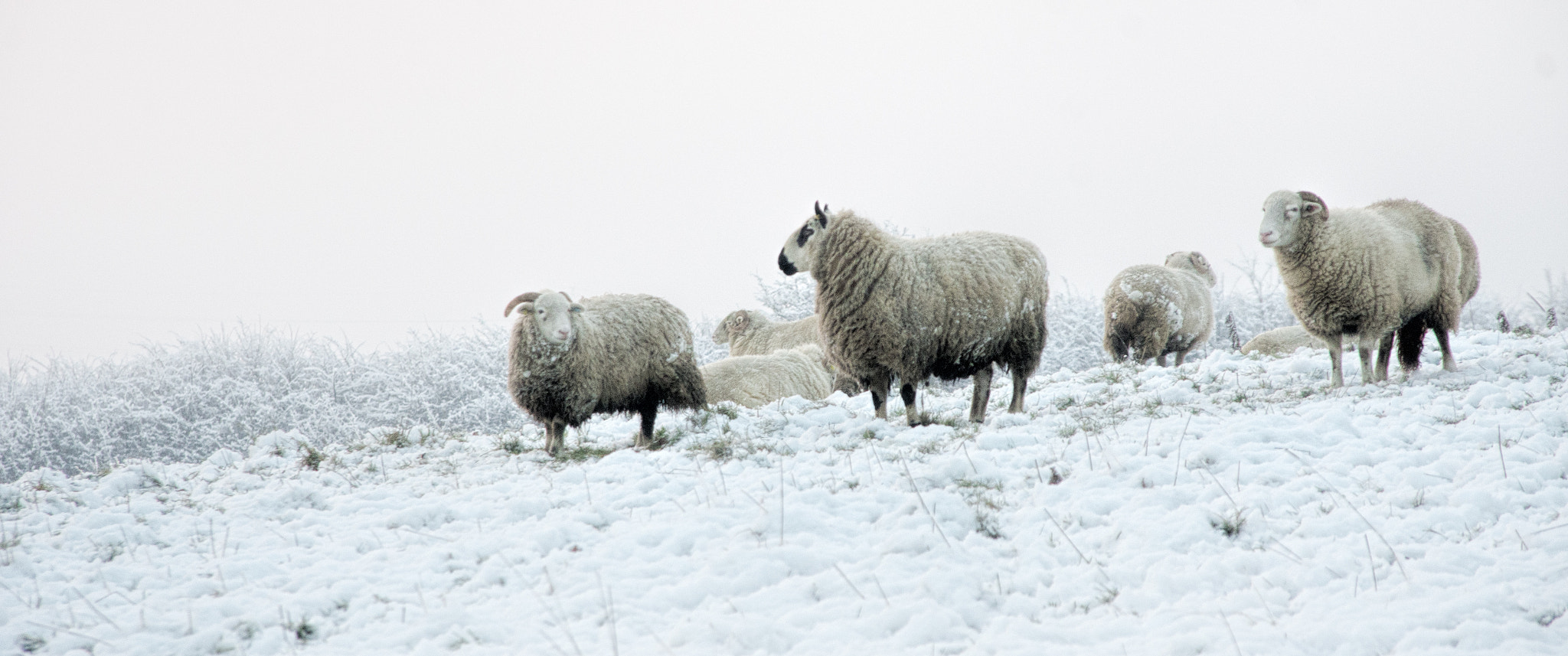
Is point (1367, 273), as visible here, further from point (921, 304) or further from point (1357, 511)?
point (1357, 511)

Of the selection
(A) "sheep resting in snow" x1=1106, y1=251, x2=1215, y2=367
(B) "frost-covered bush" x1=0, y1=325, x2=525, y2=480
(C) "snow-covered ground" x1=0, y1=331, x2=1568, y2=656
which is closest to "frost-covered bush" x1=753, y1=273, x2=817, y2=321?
(B) "frost-covered bush" x1=0, y1=325, x2=525, y2=480

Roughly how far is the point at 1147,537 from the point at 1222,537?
37cm

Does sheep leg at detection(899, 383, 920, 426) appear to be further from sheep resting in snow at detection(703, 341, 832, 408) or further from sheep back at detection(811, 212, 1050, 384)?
Answer: sheep resting in snow at detection(703, 341, 832, 408)

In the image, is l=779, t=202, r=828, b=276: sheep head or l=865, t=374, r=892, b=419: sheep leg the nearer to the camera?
l=865, t=374, r=892, b=419: sheep leg

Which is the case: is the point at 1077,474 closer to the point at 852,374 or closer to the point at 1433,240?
the point at 852,374

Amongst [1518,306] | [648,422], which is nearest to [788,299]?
[648,422]

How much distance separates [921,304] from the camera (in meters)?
7.84

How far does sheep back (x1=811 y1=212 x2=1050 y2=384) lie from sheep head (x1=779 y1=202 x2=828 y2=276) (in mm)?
128

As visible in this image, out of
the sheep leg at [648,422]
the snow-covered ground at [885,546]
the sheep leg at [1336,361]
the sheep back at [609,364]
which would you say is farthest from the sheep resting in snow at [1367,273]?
the sheep leg at [648,422]

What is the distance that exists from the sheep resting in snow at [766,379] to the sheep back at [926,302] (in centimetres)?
361

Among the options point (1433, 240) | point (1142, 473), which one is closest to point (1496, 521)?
point (1142, 473)

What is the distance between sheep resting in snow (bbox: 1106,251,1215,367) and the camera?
14.1 m

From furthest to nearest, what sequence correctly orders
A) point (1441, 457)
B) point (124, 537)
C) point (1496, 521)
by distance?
point (124, 537)
point (1441, 457)
point (1496, 521)

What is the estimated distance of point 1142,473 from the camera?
5.14 metres
